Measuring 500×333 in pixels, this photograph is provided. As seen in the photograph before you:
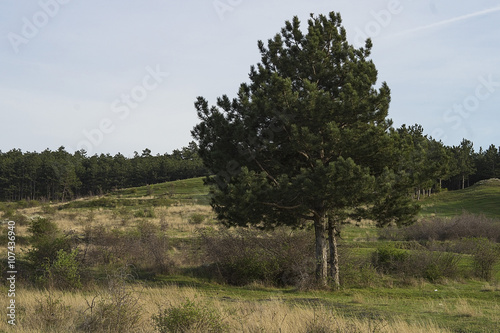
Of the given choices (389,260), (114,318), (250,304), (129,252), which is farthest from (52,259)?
(389,260)

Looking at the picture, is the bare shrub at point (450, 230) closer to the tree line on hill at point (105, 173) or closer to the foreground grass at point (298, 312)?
the foreground grass at point (298, 312)

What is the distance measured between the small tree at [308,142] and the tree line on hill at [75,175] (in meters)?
70.9

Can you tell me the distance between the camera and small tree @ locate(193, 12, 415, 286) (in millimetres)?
13562

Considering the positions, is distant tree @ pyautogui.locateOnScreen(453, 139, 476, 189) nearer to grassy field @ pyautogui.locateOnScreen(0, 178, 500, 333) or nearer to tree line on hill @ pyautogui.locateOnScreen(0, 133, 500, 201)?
tree line on hill @ pyautogui.locateOnScreen(0, 133, 500, 201)

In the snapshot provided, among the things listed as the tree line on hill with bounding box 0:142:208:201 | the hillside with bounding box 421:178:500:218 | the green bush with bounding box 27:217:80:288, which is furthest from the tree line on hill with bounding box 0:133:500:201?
the green bush with bounding box 27:217:80:288

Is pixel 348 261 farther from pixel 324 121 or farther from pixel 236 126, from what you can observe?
pixel 236 126

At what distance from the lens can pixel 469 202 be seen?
6072cm

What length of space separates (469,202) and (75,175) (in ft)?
265

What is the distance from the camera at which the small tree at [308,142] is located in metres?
13.6

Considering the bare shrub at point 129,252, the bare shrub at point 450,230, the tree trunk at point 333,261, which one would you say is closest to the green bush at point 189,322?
the tree trunk at point 333,261

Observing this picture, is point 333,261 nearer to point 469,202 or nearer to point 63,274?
point 63,274

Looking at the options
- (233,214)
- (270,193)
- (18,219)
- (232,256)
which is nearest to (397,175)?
(270,193)

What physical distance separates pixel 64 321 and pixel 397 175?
39.9 ft

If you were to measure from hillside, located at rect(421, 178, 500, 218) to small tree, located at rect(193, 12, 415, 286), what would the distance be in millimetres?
38238
